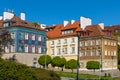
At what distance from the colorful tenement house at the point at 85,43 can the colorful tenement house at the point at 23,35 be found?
6199mm

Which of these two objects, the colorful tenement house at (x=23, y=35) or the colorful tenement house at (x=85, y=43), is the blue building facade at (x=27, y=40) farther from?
the colorful tenement house at (x=85, y=43)

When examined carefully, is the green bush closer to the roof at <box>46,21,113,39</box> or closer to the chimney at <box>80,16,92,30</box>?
the roof at <box>46,21,113,39</box>

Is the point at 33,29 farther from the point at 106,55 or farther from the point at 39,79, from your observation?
the point at 39,79

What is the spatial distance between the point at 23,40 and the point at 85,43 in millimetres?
15531

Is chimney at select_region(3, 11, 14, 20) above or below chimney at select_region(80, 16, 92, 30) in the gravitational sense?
above

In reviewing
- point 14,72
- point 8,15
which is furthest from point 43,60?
point 14,72

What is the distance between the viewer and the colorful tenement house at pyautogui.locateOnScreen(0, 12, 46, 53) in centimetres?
6619

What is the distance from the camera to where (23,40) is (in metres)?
67.5

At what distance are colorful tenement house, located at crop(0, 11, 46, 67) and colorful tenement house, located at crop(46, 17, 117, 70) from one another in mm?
6275

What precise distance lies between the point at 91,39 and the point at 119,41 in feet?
41.1

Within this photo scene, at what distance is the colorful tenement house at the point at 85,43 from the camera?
70.9 meters

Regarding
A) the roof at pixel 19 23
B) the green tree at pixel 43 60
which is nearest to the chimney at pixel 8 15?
the roof at pixel 19 23

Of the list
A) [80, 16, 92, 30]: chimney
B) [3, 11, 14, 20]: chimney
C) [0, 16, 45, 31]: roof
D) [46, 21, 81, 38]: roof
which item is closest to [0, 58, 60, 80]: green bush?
[0, 16, 45, 31]: roof

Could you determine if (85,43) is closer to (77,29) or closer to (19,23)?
(77,29)
